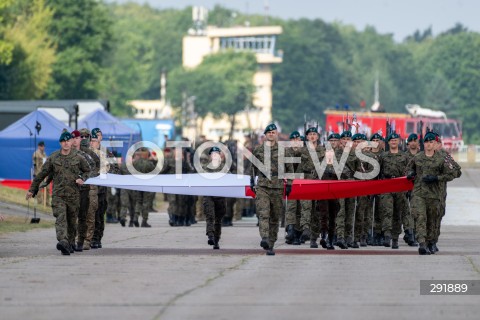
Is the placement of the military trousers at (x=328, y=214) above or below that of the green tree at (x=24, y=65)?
below

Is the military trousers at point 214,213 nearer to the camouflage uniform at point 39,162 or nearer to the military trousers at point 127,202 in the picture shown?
the military trousers at point 127,202

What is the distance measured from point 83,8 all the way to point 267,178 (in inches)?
3663

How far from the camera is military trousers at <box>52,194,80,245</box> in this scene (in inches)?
1030

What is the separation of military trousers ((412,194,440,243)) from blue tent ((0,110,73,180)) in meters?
21.3

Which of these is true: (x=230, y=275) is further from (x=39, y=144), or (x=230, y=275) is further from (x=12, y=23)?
(x=12, y=23)

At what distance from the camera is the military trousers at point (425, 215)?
26.4 m

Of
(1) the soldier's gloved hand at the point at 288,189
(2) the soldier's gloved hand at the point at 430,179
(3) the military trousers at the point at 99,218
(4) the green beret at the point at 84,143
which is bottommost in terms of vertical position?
(3) the military trousers at the point at 99,218

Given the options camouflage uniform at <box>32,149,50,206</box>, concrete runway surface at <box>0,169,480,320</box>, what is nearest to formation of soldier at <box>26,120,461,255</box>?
concrete runway surface at <box>0,169,480,320</box>

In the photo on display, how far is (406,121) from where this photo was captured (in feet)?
295

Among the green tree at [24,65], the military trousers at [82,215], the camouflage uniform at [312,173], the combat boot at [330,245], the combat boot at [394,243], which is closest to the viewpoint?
the military trousers at [82,215]

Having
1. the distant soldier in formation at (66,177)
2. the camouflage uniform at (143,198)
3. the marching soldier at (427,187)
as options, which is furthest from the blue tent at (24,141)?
the marching soldier at (427,187)

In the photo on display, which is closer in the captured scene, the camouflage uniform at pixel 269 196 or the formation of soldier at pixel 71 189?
the camouflage uniform at pixel 269 196

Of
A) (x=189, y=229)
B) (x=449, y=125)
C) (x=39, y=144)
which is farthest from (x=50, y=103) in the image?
(x=449, y=125)

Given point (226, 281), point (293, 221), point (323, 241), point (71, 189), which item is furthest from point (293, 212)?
point (226, 281)
